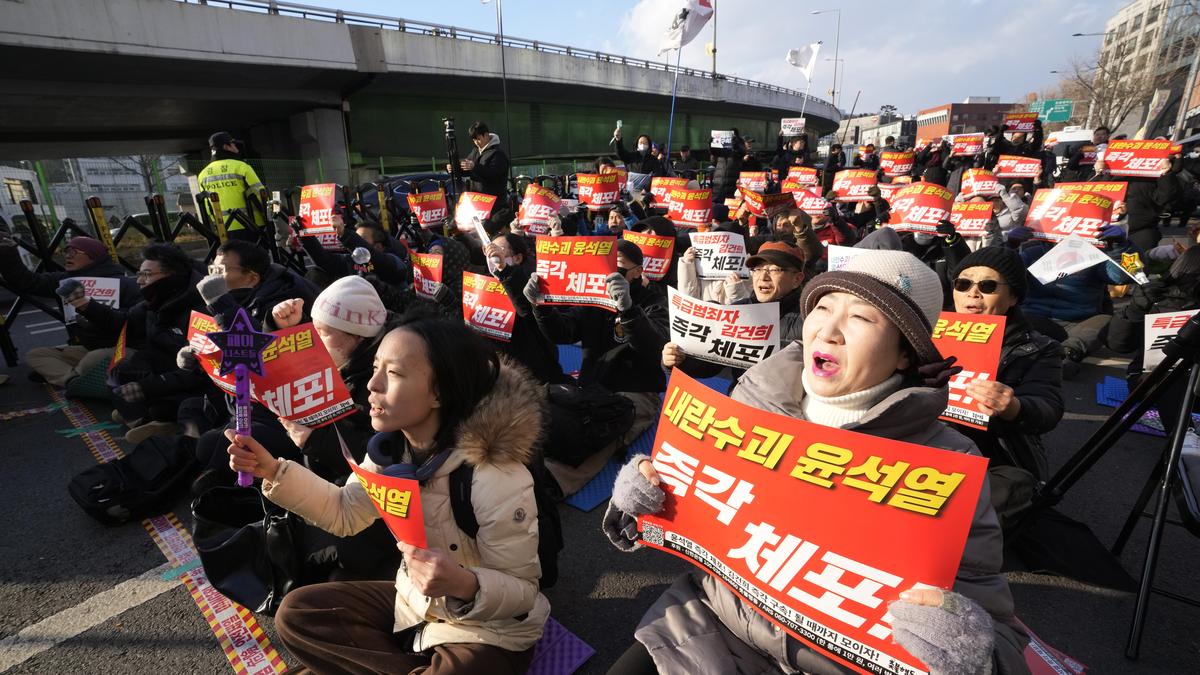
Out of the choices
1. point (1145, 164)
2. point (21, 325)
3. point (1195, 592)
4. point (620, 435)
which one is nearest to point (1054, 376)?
point (1195, 592)

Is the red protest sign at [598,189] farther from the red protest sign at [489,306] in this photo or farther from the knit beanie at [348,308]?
the knit beanie at [348,308]

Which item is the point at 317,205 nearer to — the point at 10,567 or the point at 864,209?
the point at 10,567

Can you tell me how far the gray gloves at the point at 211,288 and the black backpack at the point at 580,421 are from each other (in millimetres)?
2127

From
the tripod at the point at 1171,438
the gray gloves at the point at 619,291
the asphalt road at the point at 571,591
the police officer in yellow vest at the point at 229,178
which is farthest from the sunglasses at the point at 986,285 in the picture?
the police officer in yellow vest at the point at 229,178

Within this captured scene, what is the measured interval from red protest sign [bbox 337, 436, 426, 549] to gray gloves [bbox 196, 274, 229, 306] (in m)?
2.34

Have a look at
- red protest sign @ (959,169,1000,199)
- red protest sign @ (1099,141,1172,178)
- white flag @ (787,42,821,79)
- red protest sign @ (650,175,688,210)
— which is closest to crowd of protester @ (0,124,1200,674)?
red protest sign @ (959,169,1000,199)

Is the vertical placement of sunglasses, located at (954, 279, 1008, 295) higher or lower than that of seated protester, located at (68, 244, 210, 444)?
higher

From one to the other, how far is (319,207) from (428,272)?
2.85m

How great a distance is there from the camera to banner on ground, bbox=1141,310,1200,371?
3.07 meters

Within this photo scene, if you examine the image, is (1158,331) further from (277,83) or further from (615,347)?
(277,83)

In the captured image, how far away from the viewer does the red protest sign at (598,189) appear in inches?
349

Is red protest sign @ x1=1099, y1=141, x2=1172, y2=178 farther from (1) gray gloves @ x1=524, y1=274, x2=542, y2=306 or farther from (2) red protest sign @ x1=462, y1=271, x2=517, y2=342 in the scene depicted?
(2) red protest sign @ x1=462, y1=271, x2=517, y2=342

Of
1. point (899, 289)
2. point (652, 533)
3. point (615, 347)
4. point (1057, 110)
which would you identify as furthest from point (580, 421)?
point (1057, 110)

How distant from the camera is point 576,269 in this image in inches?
143
